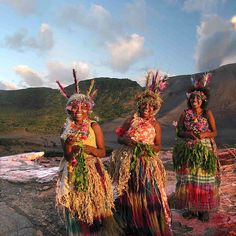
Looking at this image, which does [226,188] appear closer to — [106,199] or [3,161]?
[106,199]

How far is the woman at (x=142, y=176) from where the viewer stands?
4961mm

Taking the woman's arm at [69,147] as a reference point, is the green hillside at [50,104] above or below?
above

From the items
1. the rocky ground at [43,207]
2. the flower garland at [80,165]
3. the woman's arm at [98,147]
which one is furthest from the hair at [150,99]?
the rocky ground at [43,207]

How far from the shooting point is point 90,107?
15.6ft

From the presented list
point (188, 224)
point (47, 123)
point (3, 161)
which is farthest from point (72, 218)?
point (47, 123)

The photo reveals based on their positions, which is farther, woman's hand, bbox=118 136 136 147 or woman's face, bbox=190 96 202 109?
woman's face, bbox=190 96 202 109

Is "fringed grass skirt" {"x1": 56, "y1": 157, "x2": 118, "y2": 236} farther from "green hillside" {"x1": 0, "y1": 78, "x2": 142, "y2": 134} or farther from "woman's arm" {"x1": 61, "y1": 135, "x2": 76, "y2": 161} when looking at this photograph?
"green hillside" {"x1": 0, "y1": 78, "x2": 142, "y2": 134}

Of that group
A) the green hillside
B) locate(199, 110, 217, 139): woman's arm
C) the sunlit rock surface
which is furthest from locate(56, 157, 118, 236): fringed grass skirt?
the green hillside

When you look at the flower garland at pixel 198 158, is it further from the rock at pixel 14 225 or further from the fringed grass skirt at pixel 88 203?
the rock at pixel 14 225

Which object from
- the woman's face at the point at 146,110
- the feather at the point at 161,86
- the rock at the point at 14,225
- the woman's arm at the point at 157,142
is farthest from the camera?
the rock at the point at 14,225

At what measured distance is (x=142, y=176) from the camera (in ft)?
16.5

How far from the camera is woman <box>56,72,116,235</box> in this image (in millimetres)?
4527

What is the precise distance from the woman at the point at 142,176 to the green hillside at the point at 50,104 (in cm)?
3450

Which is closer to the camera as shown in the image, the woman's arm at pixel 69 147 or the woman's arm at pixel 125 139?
the woman's arm at pixel 69 147
